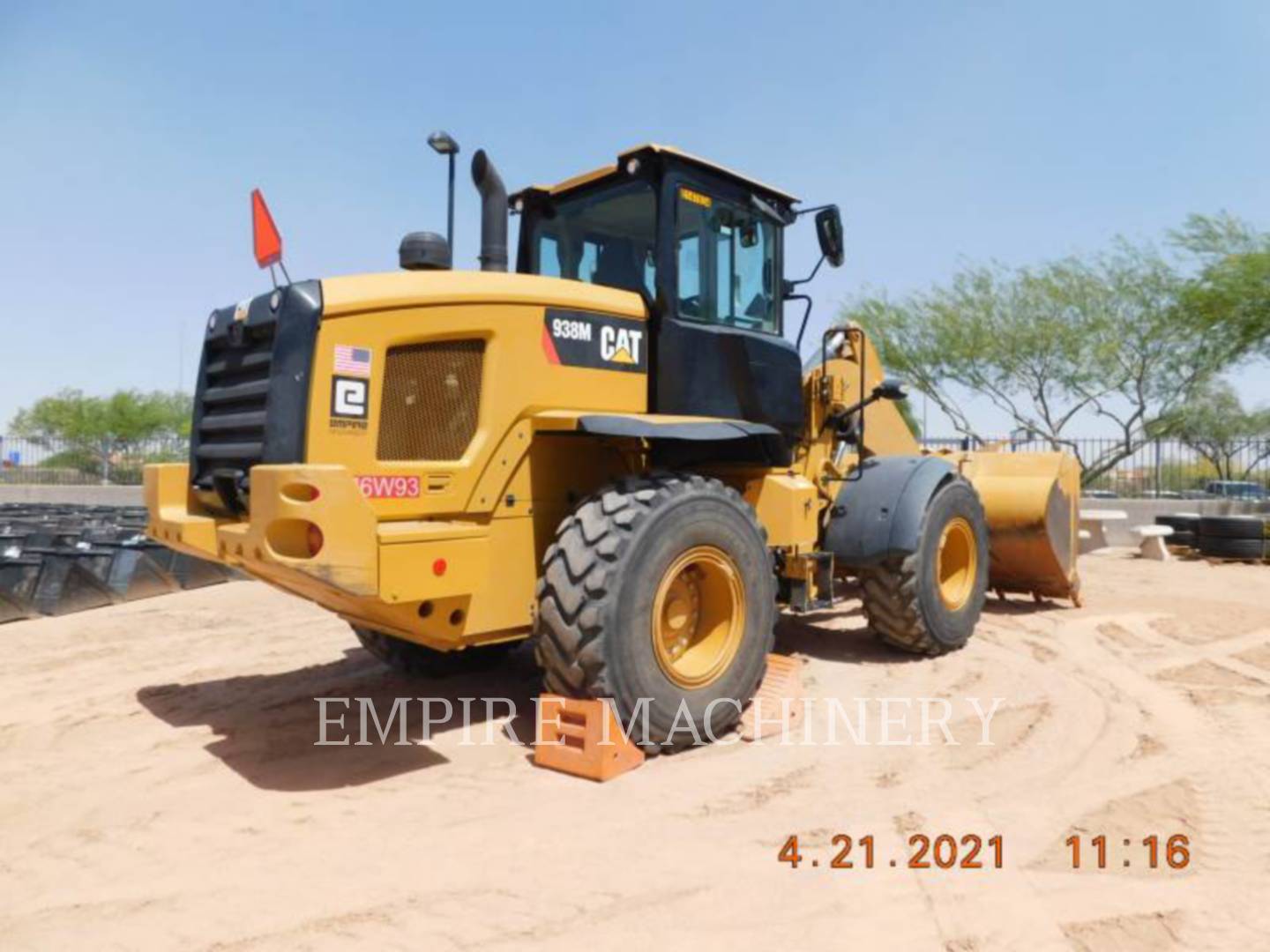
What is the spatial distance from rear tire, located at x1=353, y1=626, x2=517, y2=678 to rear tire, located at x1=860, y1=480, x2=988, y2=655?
258 cm

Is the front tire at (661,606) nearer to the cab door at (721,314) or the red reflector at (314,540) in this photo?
the cab door at (721,314)

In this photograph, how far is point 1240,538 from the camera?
12797 mm

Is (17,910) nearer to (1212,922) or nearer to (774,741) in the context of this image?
(774,741)

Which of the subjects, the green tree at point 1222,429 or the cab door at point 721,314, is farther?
the green tree at point 1222,429

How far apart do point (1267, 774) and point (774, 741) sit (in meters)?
2.09

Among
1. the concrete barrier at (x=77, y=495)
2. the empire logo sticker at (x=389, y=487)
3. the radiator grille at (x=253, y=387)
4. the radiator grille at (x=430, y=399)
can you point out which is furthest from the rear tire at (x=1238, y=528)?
the concrete barrier at (x=77, y=495)

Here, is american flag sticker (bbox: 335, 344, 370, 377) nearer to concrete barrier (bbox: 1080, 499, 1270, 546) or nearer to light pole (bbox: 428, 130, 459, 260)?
light pole (bbox: 428, 130, 459, 260)

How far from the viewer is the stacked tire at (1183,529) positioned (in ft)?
44.3

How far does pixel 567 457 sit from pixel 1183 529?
494 inches

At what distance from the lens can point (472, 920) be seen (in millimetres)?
2725

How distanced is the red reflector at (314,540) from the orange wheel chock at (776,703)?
2.18 metres

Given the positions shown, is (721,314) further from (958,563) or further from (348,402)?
(958,563)

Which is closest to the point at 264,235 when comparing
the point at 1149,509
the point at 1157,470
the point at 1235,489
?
the point at 1149,509

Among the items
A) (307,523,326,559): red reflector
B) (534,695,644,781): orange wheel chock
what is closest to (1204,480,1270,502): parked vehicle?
(534,695,644,781): orange wheel chock
